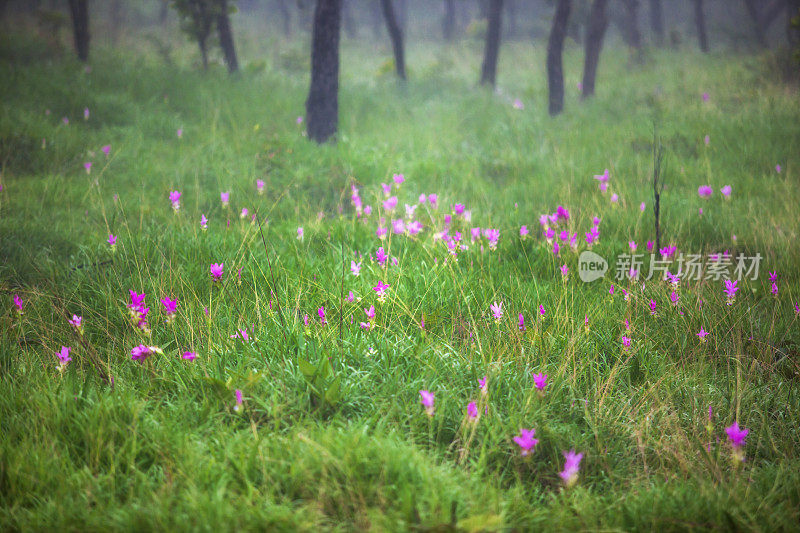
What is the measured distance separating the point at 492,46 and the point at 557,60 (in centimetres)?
320

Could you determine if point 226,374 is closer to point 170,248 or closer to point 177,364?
point 177,364

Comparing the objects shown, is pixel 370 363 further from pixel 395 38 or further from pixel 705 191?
pixel 395 38

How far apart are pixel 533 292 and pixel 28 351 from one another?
2636 millimetres

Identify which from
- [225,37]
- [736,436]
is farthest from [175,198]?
[225,37]

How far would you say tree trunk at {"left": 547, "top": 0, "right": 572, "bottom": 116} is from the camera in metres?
9.34

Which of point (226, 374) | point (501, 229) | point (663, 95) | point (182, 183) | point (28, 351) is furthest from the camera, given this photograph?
point (663, 95)

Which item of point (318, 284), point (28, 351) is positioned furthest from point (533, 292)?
point (28, 351)

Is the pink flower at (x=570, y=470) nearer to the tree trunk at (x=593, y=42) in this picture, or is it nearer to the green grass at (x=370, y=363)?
the green grass at (x=370, y=363)

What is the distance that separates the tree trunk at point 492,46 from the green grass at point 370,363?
7.53m

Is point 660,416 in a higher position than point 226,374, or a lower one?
lower

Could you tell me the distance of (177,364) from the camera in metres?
2.17

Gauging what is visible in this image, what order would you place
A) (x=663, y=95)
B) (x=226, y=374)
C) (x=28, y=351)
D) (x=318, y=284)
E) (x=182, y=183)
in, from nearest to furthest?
(x=226, y=374)
(x=28, y=351)
(x=318, y=284)
(x=182, y=183)
(x=663, y=95)

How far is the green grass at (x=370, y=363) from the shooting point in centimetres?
157

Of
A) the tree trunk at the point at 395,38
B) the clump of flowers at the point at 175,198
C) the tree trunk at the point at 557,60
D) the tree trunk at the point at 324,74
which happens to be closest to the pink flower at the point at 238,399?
the clump of flowers at the point at 175,198
